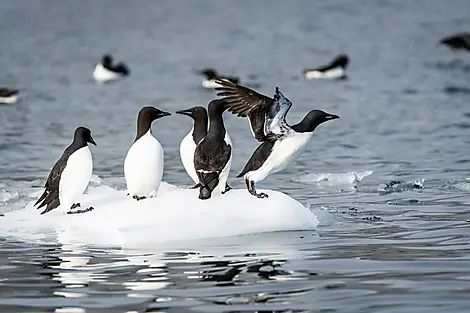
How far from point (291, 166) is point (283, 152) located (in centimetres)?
542

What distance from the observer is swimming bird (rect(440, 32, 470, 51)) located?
103 feet

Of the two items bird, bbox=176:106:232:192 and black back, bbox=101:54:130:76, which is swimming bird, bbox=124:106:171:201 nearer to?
bird, bbox=176:106:232:192

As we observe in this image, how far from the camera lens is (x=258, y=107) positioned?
37.7 feet

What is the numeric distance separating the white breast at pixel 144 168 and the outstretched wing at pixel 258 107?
0.85 m

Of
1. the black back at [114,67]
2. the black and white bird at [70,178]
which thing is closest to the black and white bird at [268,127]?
the black and white bird at [70,178]

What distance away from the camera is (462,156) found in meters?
17.8

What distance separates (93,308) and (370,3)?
175 ft

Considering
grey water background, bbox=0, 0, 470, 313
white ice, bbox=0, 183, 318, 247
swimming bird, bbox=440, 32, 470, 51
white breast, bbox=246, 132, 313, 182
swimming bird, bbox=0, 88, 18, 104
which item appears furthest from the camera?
swimming bird, bbox=440, 32, 470, 51

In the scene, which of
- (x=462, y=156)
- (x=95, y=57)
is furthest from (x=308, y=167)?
(x=95, y=57)

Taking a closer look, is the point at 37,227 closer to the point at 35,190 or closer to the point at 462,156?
the point at 35,190

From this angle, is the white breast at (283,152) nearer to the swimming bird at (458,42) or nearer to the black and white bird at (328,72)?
the black and white bird at (328,72)

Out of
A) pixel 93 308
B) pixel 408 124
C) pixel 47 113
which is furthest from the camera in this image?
pixel 47 113

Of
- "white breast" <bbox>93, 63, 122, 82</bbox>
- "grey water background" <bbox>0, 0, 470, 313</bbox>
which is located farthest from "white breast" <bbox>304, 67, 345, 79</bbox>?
"white breast" <bbox>93, 63, 122, 82</bbox>

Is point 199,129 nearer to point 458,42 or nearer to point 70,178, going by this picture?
point 70,178
